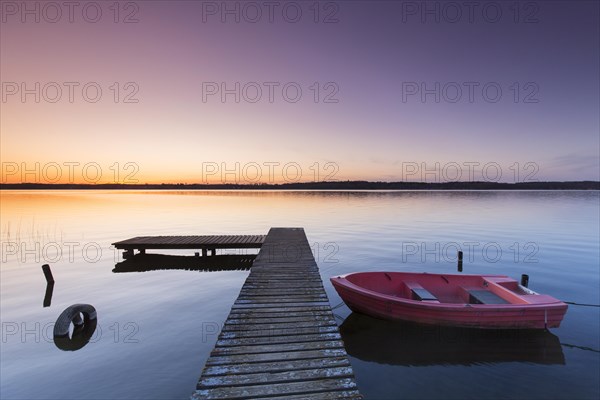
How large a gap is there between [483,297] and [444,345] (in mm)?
2444

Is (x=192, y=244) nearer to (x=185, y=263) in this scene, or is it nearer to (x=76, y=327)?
(x=185, y=263)

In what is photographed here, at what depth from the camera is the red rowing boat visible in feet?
29.7

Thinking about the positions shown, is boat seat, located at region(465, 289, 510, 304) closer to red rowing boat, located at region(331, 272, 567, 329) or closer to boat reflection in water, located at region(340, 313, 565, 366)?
red rowing boat, located at region(331, 272, 567, 329)

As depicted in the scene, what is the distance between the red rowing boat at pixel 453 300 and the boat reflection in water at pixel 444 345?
0.65 m

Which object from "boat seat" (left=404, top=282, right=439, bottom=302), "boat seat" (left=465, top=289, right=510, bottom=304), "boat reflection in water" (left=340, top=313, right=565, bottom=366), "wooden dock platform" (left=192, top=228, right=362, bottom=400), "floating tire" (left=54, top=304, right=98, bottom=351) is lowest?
"boat reflection in water" (left=340, top=313, right=565, bottom=366)

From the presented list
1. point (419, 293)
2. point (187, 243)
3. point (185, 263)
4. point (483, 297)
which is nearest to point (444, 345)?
point (419, 293)

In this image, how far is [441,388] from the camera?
748 centimetres

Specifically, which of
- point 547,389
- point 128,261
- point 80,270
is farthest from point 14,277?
point 547,389

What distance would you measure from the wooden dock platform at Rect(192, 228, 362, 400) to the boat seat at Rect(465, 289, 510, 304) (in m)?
5.31

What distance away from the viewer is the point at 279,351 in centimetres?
580

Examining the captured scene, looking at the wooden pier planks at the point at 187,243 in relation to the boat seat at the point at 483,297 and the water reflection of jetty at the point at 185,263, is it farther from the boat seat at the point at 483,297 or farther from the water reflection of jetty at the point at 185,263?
the boat seat at the point at 483,297

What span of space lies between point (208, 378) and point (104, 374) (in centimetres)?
498

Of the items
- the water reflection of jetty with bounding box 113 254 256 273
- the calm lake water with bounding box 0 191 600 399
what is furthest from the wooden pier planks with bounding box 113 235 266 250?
the calm lake water with bounding box 0 191 600 399

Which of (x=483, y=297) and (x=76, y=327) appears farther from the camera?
(x=483, y=297)
